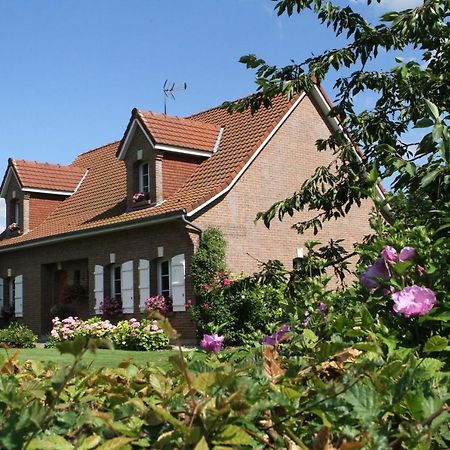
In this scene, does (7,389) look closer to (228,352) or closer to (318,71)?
(228,352)

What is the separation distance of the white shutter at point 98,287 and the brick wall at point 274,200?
16.6ft

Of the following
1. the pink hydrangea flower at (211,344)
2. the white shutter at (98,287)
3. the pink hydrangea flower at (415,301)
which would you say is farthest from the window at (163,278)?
the pink hydrangea flower at (415,301)

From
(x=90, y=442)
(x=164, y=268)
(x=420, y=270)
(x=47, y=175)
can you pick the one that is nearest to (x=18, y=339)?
(x=164, y=268)

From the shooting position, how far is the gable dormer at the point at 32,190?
1021 inches

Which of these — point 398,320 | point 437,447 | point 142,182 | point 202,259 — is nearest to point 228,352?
point 398,320

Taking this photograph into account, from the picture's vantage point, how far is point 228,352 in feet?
8.34

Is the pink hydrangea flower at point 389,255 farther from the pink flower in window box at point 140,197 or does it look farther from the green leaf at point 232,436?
the pink flower in window box at point 140,197

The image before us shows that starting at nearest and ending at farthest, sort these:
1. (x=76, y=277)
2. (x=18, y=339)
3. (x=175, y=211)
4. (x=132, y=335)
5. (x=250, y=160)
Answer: (x=132, y=335)
(x=175, y=211)
(x=18, y=339)
(x=250, y=160)
(x=76, y=277)

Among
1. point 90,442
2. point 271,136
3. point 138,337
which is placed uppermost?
point 271,136

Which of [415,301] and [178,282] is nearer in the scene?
[415,301]

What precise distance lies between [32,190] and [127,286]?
7745 millimetres

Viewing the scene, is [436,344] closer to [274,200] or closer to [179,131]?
[274,200]

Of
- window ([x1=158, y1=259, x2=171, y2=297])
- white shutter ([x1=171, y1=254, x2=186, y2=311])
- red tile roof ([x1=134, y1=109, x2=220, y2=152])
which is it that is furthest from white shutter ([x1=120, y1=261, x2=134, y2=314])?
red tile roof ([x1=134, y1=109, x2=220, y2=152])

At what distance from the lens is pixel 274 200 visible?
20.2 metres
